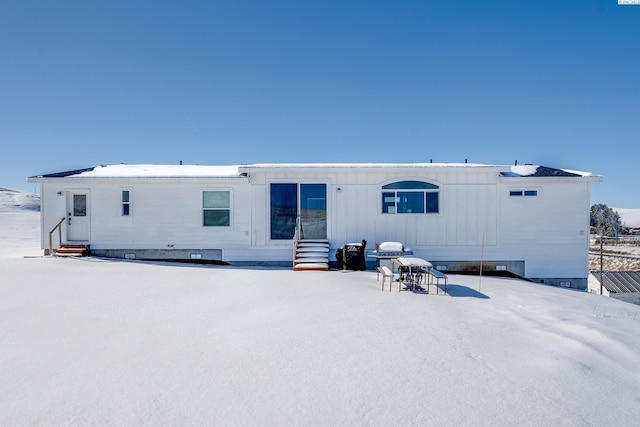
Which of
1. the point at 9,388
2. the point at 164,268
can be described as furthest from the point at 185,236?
the point at 9,388

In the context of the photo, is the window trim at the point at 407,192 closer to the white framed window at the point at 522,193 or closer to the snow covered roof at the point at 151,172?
the white framed window at the point at 522,193

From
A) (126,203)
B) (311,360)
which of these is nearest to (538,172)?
(311,360)

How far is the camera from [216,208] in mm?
10461

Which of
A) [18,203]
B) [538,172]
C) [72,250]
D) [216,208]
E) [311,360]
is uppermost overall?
[18,203]

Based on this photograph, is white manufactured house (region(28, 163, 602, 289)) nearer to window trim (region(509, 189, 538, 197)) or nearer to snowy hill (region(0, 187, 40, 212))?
window trim (region(509, 189, 538, 197))

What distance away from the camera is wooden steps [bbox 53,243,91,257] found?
33.5ft

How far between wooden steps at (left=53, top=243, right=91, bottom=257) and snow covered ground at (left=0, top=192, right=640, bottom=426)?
4.28 meters

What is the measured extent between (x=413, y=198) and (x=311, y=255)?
360 cm

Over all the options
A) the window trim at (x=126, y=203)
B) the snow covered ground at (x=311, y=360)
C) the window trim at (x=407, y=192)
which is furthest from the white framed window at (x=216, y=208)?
the window trim at (x=407, y=192)

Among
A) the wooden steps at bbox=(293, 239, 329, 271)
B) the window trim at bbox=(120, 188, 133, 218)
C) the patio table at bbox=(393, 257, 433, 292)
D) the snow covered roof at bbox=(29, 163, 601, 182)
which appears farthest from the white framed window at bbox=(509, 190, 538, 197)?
the window trim at bbox=(120, 188, 133, 218)

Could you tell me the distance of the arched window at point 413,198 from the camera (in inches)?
400

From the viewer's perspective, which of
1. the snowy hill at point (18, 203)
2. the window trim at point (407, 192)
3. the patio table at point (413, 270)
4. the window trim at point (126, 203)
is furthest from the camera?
the snowy hill at point (18, 203)

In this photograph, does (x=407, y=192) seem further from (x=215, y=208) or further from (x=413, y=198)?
(x=215, y=208)

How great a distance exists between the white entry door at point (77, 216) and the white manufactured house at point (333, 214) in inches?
1.3
